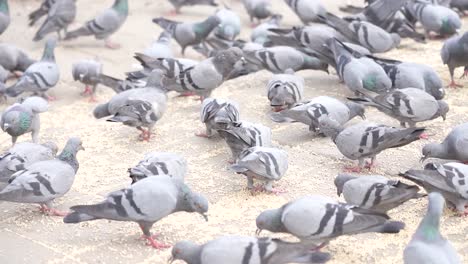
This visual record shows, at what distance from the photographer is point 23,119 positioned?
281 inches

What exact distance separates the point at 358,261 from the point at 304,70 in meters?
4.37

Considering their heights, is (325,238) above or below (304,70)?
above

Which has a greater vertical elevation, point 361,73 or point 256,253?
point 256,253

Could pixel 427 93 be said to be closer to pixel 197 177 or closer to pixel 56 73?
pixel 197 177

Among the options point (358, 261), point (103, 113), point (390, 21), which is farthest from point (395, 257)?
point (390, 21)

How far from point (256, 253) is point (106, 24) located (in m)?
6.24

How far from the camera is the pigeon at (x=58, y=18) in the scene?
10.4 metres

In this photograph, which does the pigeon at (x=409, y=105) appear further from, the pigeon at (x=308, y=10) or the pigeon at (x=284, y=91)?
the pigeon at (x=308, y=10)

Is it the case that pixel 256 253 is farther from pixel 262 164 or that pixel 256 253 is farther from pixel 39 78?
pixel 39 78

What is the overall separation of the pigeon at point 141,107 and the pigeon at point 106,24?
109 inches

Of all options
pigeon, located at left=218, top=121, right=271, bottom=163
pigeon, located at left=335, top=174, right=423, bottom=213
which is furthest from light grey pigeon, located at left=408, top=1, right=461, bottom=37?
pigeon, located at left=335, top=174, right=423, bottom=213

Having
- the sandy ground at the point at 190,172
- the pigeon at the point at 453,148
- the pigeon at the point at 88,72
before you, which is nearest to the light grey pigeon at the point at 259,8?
the sandy ground at the point at 190,172

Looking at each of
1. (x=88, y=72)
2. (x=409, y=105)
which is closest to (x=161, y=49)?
(x=88, y=72)

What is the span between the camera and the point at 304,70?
940 centimetres
